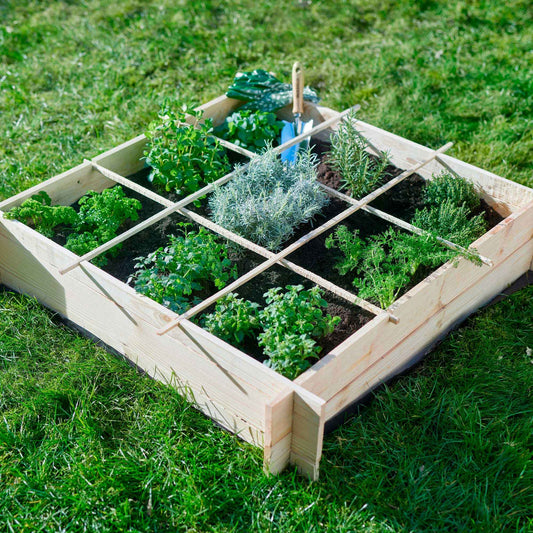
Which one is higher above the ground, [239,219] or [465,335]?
[239,219]

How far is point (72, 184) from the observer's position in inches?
180

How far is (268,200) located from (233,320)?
0.89 m

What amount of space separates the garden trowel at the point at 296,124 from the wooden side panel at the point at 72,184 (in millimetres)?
1136

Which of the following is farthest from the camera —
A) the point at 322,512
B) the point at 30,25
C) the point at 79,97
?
the point at 30,25

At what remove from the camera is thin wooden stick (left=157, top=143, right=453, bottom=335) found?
138 inches

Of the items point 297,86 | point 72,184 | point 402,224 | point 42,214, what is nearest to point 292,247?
point 402,224

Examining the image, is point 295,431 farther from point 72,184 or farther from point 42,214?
point 72,184

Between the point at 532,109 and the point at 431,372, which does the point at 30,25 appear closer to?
the point at 532,109

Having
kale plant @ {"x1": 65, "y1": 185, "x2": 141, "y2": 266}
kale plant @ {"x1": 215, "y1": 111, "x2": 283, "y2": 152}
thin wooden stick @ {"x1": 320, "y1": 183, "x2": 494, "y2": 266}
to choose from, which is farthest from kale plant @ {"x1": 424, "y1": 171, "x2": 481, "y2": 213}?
kale plant @ {"x1": 65, "y1": 185, "x2": 141, "y2": 266}

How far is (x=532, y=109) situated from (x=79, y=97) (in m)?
3.56

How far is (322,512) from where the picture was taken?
3244mm

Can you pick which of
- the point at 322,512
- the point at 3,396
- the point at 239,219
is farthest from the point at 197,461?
the point at 239,219

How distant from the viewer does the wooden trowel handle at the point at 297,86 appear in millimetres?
4559

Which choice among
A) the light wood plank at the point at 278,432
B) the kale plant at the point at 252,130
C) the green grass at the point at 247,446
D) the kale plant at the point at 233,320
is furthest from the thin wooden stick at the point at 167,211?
the light wood plank at the point at 278,432
